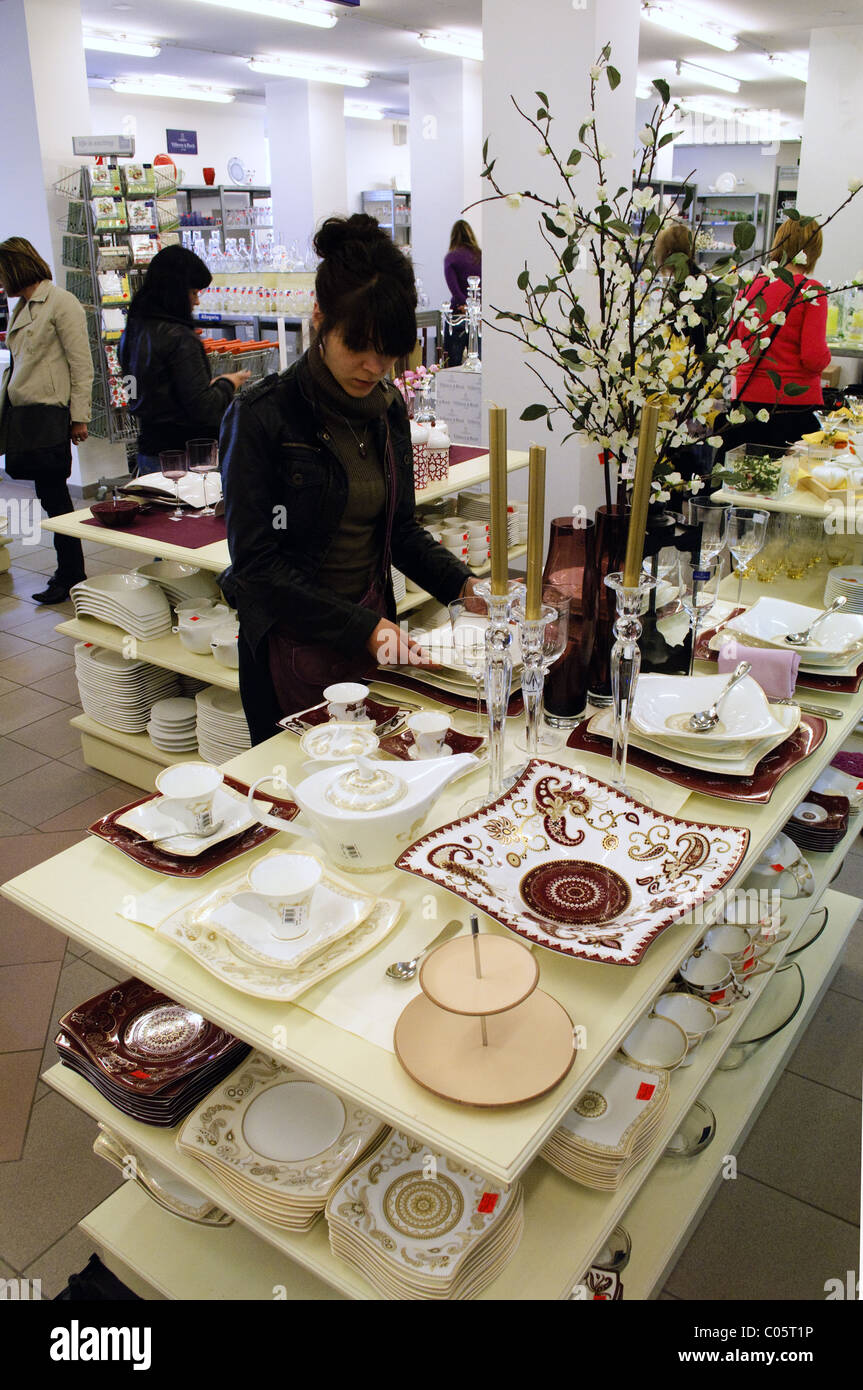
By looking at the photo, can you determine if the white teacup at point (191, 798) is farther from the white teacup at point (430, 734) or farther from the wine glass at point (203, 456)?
the wine glass at point (203, 456)

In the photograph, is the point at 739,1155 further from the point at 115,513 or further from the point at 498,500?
the point at 115,513

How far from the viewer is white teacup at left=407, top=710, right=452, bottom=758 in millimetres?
1727

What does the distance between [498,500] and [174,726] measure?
91.8 inches

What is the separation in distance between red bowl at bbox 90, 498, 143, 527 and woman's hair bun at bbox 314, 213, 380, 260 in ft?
5.72

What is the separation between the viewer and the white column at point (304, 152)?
1184cm

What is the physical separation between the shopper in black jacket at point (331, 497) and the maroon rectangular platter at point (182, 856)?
515mm

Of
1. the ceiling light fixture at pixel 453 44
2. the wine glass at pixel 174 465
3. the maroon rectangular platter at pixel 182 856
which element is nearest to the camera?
the maroon rectangular platter at pixel 182 856

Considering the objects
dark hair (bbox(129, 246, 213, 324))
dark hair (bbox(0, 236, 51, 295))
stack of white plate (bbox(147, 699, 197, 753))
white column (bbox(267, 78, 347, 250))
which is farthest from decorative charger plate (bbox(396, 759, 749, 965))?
white column (bbox(267, 78, 347, 250))

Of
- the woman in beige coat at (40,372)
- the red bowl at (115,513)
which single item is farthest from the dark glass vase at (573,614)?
the woman in beige coat at (40,372)

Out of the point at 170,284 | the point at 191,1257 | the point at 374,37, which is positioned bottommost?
the point at 191,1257

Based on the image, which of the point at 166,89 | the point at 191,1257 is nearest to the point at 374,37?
the point at 166,89

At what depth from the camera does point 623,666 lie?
1605mm
